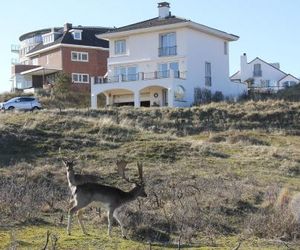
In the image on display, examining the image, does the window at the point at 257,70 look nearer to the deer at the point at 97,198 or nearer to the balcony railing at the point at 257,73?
the balcony railing at the point at 257,73

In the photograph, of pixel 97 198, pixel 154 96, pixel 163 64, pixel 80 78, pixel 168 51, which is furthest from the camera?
pixel 80 78

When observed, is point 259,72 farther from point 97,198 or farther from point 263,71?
point 97,198

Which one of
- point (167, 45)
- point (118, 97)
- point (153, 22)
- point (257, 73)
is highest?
point (153, 22)

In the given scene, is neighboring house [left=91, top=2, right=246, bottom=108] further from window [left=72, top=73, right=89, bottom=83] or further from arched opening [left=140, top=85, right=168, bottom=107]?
window [left=72, top=73, right=89, bottom=83]

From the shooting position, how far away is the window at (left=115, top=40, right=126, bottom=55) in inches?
2363

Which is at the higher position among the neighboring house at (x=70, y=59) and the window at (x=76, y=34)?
the window at (x=76, y=34)

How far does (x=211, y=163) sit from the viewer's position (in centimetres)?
2522

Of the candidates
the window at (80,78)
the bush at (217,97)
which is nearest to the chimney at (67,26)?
the window at (80,78)

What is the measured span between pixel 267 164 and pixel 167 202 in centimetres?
1148

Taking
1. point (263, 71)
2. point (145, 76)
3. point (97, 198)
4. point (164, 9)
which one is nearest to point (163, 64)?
point (145, 76)

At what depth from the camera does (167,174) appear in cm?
2116

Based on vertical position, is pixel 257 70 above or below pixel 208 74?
above

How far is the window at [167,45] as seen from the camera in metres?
57.1

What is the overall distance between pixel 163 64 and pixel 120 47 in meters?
5.45
